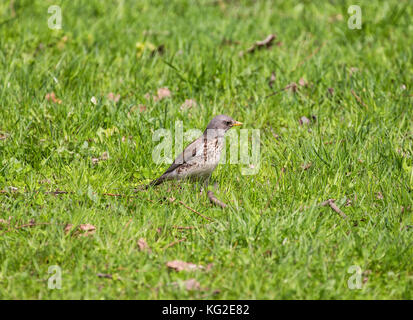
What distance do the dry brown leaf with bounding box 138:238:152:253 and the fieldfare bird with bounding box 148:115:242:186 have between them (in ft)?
3.48

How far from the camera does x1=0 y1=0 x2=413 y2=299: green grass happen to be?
453 cm

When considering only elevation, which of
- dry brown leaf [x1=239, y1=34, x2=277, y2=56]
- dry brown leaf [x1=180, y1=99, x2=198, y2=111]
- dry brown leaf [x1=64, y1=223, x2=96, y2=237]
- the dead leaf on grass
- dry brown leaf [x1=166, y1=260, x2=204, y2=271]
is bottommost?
dry brown leaf [x1=166, y1=260, x2=204, y2=271]

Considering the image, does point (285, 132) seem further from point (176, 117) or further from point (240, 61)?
point (240, 61)

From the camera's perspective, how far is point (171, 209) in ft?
17.7

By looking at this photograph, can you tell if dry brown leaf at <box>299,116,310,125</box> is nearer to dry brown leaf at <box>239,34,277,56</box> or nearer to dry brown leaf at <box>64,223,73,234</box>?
dry brown leaf at <box>239,34,277,56</box>

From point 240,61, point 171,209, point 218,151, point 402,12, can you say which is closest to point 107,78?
point 240,61

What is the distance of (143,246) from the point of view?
4.82 metres

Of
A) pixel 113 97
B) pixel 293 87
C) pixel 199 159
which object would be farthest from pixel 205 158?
pixel 293 87

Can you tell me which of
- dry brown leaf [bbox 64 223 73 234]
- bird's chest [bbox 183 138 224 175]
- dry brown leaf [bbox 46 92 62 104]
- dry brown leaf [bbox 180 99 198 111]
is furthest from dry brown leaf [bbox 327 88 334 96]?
dry brown leaf [bbox 64 223 73 234]

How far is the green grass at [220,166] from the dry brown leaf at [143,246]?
0.03 m

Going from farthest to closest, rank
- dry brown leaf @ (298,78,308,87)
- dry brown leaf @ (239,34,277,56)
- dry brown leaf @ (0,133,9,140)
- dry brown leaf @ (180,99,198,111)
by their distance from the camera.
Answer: dry brown leaf @ (239,34,277,56), dry brown leaf @ (298,78,308,87), dry brown leaf @ (180,99,198,111), dry brown leaf @ (0,133,9,140)

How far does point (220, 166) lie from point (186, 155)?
42 cm

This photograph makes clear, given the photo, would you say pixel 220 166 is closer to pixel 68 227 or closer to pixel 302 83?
pixel 68 227

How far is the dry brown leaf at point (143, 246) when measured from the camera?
4758mm
